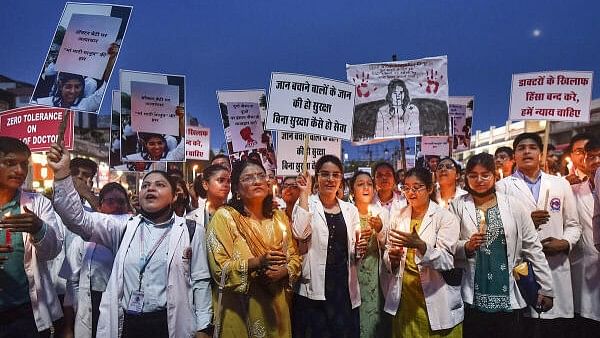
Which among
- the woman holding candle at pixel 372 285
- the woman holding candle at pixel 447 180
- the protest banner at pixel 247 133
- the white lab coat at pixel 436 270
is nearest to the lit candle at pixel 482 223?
the white lab coat at pixel 436 270

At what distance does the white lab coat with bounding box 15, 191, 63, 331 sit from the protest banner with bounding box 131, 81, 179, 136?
3043mm

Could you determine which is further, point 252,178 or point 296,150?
point 296,150

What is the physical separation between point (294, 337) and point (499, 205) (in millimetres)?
2367

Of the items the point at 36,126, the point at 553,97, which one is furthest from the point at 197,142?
the point at 553,97

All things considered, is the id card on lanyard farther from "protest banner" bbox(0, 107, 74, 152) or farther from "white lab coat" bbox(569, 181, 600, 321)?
"protest banner" bbox(0, 107, 74, 152)

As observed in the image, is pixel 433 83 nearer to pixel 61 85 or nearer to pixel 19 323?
pixel 61 85

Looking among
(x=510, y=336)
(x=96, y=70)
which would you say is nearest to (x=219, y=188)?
(x=96, y=70)

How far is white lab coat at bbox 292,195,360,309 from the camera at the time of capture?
4613mm

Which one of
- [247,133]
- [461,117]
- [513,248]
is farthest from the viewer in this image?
[461,117]

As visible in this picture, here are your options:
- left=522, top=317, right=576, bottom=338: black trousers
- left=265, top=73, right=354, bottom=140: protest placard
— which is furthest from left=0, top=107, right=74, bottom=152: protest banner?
left=522, top=317, right=576, bottom=338: black trousers

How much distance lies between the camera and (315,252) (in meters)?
4.68

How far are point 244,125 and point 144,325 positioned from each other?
19.3ft

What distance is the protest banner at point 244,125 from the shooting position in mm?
9062

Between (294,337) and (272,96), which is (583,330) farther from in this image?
(272,96)
